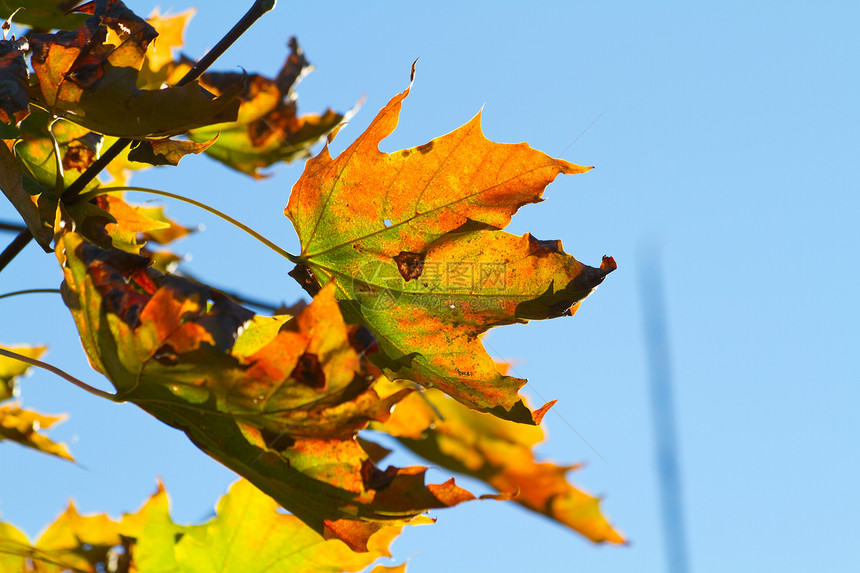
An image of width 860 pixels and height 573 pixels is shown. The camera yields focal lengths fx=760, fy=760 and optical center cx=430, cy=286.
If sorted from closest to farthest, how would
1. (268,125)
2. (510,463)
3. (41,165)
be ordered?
1. (41,165)
2. (268,125)
3. (510,463)

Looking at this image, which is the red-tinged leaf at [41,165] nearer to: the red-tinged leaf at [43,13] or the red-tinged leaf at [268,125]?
the red-tinged leaf at [43,13]

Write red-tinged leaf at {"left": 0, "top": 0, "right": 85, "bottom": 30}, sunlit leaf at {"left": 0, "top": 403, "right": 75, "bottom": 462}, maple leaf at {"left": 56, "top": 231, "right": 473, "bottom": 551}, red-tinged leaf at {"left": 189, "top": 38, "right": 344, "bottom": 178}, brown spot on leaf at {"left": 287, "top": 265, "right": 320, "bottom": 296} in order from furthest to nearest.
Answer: red-tinged leaf at {"left": 189, "top": 38, "right": 344, "bottom": 178}, sunlit leaf at {"left": 0, "top": 403, "right": 75, "bottom": 462}, red-tinged leaf at {"left": 0, "top": 0, "right": 85, "bottom": 30}, brown spot on leaf at {"left": 287, "top": 265, "right": 320, "bottom": 296}, maple leaf at {"left": 56, "top": 231, "right": 473, "bottom": 551}

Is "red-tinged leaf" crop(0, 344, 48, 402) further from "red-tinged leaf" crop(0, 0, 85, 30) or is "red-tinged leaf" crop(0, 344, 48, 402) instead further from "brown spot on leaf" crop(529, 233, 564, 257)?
"brown spot on leaf" crop(529, 233, 564, 257)

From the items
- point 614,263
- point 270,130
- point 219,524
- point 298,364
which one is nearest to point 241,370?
point 298,364

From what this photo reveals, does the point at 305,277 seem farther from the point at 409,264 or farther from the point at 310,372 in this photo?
the point at 310,372

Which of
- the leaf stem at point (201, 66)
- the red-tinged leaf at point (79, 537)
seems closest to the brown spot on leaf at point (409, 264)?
the leaf stem at point (201, 66)

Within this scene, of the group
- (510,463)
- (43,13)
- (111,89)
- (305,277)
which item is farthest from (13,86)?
(510,463)

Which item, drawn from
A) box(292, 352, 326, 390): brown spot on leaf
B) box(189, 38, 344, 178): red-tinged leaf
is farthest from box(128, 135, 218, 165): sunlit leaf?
box(189, 38, 344, 178): red-tinged leaf
